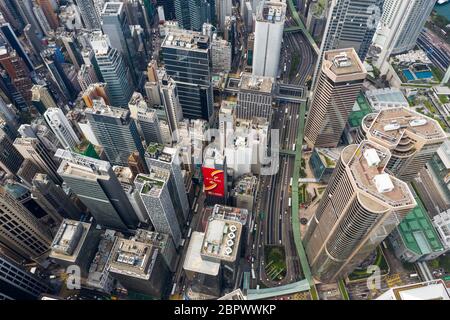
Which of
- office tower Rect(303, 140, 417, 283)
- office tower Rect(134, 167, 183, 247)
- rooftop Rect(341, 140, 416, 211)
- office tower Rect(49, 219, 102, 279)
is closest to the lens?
rooftop Rect(341, 140, 416, 211)

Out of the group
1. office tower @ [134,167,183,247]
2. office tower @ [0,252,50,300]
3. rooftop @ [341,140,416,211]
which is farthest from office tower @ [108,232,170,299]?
rooftop @ [341,140,416,211]

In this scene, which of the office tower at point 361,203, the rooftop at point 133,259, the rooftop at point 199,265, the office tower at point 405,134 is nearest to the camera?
the office tower at point 361,203

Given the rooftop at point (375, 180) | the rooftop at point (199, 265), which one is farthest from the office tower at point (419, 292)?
the rooftop at point (199, 265)

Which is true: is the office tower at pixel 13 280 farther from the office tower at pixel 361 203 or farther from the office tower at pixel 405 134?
the office tower at pixel 405 134

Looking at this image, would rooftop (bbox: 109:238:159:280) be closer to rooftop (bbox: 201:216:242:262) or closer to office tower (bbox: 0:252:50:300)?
rooftop (bbox: 201:216:242:262)

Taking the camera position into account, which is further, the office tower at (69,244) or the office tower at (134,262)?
the office tower at (69,244)

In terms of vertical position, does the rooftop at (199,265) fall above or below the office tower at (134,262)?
above
